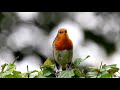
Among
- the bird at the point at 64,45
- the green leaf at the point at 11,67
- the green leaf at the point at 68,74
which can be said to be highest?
the bird at the point at 64,45

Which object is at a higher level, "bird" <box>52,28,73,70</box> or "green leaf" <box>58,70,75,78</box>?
"bird" <box>52,28,73,70</box>

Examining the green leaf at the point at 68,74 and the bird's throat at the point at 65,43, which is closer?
the green leaf at the point at 68,74

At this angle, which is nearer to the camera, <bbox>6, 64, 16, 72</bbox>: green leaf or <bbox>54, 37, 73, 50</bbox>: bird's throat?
<bbox>6, 64, 16, 72</bbox>: green leaf

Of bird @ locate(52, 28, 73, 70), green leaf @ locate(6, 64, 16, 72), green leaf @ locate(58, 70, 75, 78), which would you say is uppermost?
bird @ locate(52, 28, 73, 70)

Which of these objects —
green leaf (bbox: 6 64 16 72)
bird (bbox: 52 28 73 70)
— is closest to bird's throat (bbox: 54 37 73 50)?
bird (bbox: 52 28 73 70)

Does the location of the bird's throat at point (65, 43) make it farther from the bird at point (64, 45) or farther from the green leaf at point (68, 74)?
the green leaf at point (68, 74)

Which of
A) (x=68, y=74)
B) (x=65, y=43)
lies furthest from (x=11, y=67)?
(x=65, y=43)

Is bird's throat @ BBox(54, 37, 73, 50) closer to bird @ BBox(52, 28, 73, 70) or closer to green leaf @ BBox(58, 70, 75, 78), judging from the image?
bird @ BBox(52, 28, 73, 70)

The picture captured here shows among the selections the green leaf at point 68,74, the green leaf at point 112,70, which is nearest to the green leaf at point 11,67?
the green leaf at point 68,74

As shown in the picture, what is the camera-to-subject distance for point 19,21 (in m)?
3.58

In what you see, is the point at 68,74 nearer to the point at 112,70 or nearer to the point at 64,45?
the point at 112,70
